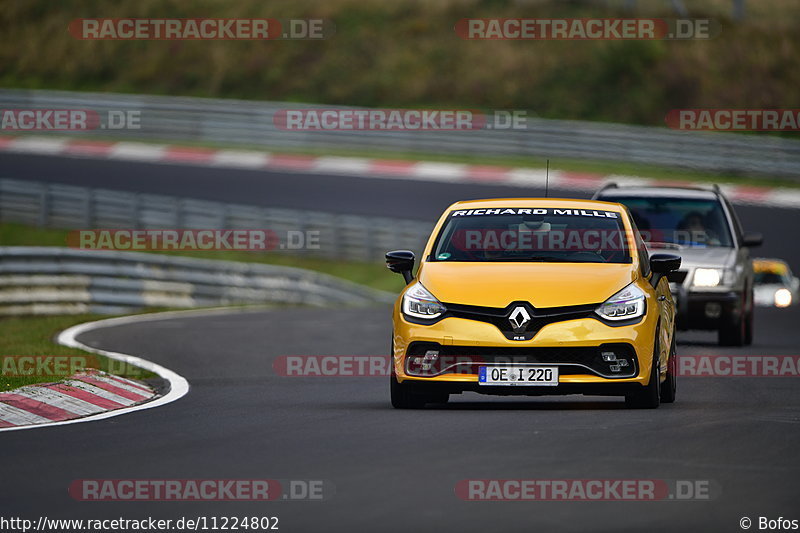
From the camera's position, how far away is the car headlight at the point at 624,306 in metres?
11.5

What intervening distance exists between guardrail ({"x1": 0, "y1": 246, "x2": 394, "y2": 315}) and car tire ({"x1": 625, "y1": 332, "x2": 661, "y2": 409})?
13597mm

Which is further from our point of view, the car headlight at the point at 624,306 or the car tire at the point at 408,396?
the car tire at the point at 408,396

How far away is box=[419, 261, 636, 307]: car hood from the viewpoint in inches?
450

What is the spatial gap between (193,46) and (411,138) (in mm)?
15190

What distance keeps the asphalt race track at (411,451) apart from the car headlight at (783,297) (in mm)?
15758

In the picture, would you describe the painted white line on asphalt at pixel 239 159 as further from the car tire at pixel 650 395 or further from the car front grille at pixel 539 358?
the car front grille at pixel 539 358

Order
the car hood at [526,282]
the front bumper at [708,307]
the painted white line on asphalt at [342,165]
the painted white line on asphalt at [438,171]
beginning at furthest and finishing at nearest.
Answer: the painted white line on asphalt at [342,165] → the painted white line on asphalt at [438,171] → the front bumper at [708,307] → the car hood at [526,282]

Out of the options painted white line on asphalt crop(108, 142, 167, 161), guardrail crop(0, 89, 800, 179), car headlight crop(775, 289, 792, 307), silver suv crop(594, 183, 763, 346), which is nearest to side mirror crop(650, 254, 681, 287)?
silver suv crop(594, 183, 763, 346)

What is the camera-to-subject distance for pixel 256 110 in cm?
4425

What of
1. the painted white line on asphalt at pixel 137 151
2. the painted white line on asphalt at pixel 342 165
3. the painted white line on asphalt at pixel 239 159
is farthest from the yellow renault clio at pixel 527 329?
the painted white line on asphalt at pixel 137 151

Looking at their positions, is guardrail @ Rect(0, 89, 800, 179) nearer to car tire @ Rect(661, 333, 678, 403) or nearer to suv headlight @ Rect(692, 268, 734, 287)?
suv headlight @ Rect(692, 268, 734, 287)

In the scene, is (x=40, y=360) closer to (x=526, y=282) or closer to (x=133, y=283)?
(x=526, y=282)

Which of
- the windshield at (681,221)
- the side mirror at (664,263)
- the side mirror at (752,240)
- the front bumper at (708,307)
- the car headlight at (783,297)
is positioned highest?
the windshield at (681,221)

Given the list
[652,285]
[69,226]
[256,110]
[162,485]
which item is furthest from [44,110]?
[162,485]
